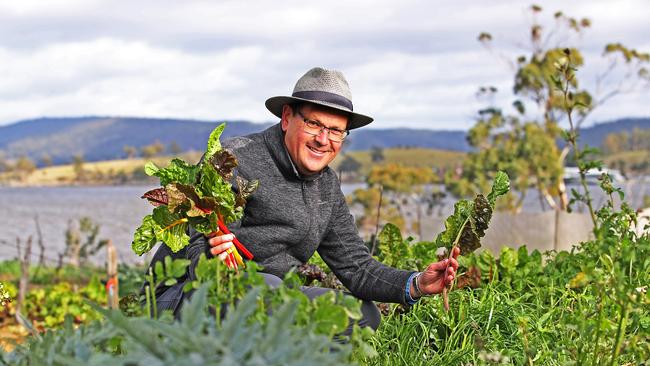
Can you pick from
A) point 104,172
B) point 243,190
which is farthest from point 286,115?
point 104,172

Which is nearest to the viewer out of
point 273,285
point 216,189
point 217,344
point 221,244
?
point 217,344

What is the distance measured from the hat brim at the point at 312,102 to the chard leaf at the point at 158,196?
0.84 m

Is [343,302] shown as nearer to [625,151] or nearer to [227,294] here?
[227,294]

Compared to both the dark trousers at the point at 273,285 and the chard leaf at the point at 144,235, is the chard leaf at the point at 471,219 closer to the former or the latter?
the dark trousers at the point at 273,285

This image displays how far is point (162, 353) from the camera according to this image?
1.55 meters

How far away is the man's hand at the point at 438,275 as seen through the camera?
320cm

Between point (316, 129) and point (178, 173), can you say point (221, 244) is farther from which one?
point (316, 129)

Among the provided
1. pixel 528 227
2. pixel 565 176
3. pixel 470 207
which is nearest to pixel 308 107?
pixel 470 207

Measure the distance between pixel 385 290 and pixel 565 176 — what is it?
1922 cm

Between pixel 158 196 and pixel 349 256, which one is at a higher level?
pixel 158 196

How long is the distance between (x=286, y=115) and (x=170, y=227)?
3.44 feet

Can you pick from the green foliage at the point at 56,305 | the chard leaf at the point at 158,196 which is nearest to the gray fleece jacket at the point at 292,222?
the chard leaf at the point at 158,196

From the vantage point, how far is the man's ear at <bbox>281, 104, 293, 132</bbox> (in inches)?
144

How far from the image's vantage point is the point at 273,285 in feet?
10.1
